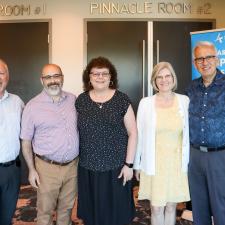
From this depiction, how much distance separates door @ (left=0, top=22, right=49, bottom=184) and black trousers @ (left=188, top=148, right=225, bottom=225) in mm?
2686

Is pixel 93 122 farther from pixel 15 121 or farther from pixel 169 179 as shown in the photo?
pixel 169 179

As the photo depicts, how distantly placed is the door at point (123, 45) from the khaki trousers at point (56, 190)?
2137 mm

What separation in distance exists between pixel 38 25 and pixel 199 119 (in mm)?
2855

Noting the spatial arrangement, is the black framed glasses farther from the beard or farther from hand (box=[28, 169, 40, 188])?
hand (box=[28, 169, 40, 188])

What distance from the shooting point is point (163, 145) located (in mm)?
2412

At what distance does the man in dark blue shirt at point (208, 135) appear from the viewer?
228cm

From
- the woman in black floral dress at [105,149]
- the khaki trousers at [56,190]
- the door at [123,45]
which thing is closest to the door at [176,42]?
the door at [123,45]

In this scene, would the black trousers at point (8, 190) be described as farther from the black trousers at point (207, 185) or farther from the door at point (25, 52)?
the door at point (25, 52)

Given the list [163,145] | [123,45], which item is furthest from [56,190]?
[123,45]

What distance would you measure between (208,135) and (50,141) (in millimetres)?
1115

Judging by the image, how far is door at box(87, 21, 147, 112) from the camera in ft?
14.1

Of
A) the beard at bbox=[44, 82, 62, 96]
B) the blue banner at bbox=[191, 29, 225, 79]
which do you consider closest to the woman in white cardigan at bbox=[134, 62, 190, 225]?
the beard at bbox=[44, 82, 62, 96]

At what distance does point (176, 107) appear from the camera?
245 cm

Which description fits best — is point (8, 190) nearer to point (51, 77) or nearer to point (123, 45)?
point (51, 77)
